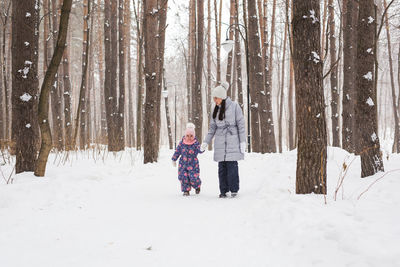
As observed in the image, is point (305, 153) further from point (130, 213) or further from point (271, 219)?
point (130, 213)

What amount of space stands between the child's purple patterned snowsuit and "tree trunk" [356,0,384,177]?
2.84 m

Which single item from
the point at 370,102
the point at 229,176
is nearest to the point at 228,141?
the point at 229,176

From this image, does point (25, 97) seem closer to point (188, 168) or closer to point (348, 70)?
point (188, 168)

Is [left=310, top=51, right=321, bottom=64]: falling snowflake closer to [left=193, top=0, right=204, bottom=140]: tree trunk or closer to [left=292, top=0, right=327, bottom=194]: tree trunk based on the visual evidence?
[left=292, top=0, right=327, bottom=194]: tree trunk

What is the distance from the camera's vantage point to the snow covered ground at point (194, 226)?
223cm

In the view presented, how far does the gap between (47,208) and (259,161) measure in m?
6.03

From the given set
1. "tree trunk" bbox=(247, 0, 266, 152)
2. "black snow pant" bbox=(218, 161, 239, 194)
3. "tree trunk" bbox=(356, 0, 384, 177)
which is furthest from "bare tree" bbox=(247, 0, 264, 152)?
"black snow pant" bbox=(218, 161, 239, 194)

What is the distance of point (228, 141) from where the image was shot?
478 cm

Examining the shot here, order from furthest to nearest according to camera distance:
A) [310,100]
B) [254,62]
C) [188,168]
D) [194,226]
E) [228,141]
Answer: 1. [254,62]
2. [188,168]
3. [228,141]
4. [310,100]
5. [194,226]

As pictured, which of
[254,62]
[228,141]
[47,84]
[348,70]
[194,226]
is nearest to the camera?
[194,226]

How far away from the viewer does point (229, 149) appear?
4.74 meters

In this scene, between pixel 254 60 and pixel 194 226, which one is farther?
pixel 254 60

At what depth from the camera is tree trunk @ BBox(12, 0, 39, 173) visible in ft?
15.5

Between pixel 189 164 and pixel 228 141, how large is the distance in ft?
2.96
